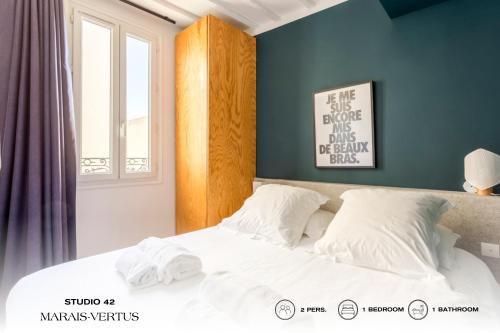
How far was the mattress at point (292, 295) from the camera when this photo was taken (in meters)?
0.77

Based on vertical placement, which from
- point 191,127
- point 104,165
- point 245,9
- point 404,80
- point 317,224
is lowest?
point 317,224

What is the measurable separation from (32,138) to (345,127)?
7.06 ft

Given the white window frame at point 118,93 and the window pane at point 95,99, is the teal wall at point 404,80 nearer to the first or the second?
the white window frame at point 118,93

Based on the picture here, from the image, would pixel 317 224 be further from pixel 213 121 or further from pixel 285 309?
pixel 213 121

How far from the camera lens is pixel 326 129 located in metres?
2.06

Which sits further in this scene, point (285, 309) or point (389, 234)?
point (389, 234)

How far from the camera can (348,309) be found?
33.6 inches

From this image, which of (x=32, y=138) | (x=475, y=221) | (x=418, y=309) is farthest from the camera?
(x=32, y=138)

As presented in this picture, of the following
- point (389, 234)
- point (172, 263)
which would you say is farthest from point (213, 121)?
point (389, 234)

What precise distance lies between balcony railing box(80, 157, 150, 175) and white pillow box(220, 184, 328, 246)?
1098 mm

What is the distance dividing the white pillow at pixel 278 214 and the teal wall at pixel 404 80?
0.42 metres

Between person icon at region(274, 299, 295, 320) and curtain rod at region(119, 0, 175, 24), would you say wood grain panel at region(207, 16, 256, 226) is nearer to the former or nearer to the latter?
curtain rod at region(119, 0, 175, 24)

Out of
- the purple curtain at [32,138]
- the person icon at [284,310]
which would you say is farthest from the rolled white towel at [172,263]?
the purple curtain at [32,138]

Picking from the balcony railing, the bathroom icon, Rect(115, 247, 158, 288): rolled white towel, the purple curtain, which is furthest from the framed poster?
the purple curtain
